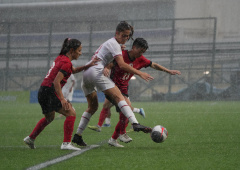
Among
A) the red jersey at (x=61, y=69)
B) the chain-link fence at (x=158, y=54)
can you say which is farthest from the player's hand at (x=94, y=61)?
the chain-link fence at (x=158, y=54)

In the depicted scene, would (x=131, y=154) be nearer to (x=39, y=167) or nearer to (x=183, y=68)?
(x=39, y=167)

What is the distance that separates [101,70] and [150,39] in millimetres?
21384

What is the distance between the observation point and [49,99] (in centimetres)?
511

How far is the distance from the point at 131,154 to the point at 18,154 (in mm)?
1229

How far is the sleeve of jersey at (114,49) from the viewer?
533cm

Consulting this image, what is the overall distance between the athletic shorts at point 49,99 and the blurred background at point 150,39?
17.2m

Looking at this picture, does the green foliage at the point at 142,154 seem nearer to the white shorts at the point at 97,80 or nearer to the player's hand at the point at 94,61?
the white shorts at the point at 97,80

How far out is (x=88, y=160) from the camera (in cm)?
433

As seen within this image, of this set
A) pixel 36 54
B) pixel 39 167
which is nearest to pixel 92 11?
pixel 36 54

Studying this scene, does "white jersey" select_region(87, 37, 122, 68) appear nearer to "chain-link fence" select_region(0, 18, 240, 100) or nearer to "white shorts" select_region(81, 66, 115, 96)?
"white shorts" select_region(81, 66, 115, 96)

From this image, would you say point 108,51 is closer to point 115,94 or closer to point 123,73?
point 123,73

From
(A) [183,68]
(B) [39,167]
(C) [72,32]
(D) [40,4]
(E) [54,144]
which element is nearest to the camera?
(B) [39,167]

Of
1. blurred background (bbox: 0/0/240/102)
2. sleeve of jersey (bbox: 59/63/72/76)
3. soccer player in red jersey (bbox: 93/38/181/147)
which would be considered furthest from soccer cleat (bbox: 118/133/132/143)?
blurred background (bbox: 0/0/240/102)

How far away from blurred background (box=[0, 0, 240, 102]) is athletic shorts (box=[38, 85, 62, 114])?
17.2 metres
